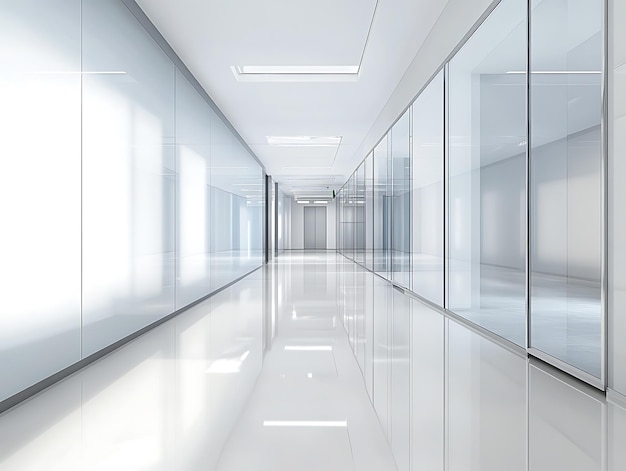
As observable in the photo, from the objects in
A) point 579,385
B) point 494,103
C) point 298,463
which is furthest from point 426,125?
point 298,463

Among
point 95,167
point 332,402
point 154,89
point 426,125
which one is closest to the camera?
point 332,402

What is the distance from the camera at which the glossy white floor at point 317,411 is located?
265 cm

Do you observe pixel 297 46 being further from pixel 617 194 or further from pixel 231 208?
pixel 231 208

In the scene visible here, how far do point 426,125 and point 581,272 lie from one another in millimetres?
5137

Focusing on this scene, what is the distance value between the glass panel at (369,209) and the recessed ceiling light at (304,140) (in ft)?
4.23

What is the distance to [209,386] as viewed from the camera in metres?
4.05

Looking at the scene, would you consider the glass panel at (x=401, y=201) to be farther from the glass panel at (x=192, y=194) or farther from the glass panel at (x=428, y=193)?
the glass panel at (x=192, y=194)

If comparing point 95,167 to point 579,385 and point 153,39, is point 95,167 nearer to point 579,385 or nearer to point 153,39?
point 153,39

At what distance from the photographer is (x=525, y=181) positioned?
16.5 feet

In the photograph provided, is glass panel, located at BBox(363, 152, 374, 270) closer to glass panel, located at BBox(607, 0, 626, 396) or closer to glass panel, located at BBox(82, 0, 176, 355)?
glass panel, located at BBox(82, 0, 176, 355)

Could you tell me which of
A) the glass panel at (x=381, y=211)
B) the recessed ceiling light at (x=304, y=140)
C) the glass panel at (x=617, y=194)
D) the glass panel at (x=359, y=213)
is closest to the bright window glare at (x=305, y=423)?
the glass panel at (x=617, y=194)

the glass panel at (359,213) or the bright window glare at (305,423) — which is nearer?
the bright window glare at (305,423)

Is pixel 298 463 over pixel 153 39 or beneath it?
beneath

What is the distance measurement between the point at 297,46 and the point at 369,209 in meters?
9.70
